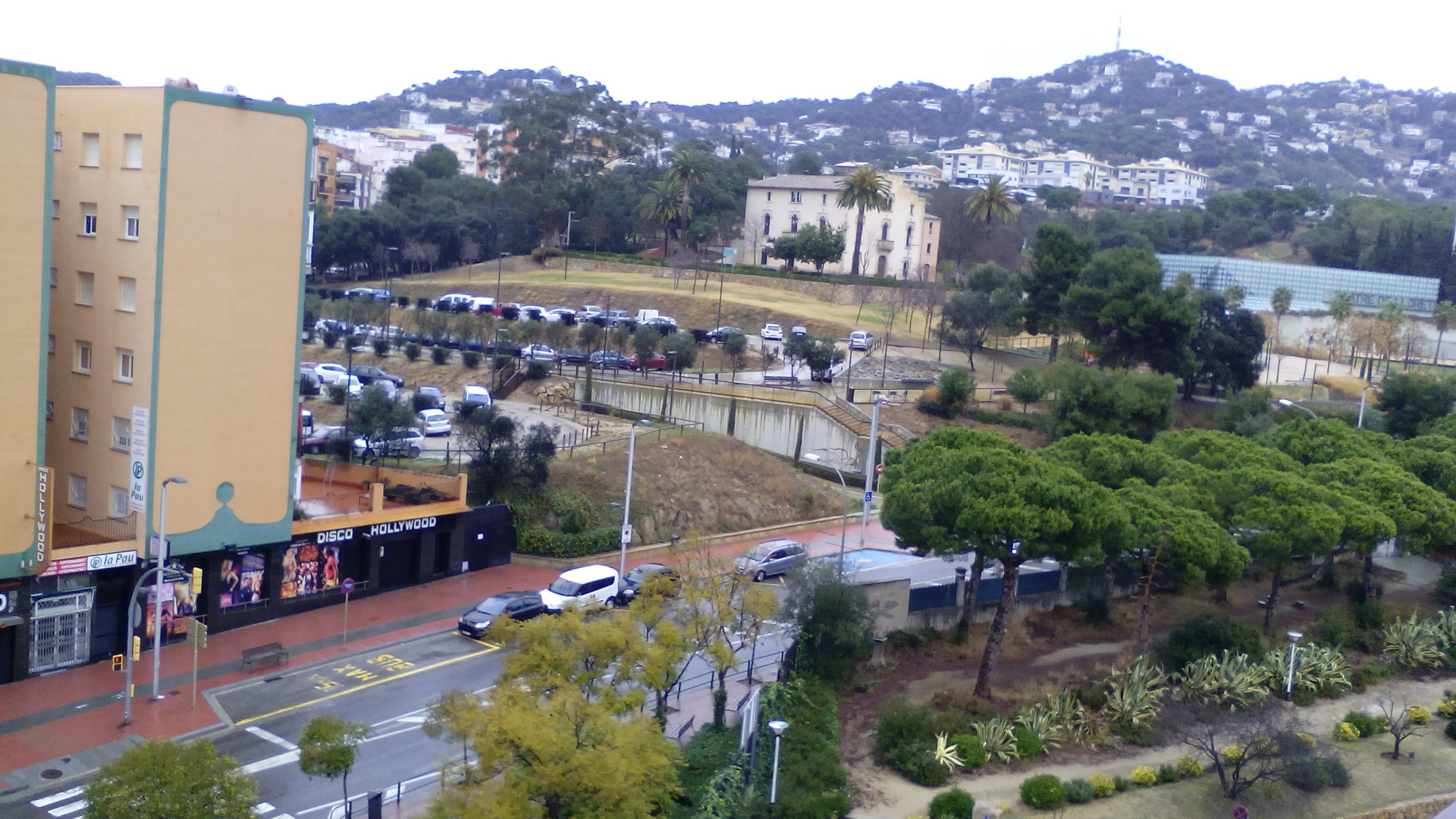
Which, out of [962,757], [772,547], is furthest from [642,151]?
[962,757]

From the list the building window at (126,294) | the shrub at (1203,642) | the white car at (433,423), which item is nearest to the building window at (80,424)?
the building window at (126,294)

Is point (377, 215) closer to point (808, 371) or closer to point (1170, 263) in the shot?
point (808, 371)

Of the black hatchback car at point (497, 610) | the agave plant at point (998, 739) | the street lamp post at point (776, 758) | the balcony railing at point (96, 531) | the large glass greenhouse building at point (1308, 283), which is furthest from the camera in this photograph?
the large glass greenhouse building at point (1308, 283)

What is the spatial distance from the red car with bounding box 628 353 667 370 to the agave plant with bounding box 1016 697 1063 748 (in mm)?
34820

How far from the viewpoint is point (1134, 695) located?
25703mm

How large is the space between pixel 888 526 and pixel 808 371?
3439 centimetres

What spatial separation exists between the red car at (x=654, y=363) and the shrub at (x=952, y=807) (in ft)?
125

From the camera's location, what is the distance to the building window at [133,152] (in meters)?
26.8

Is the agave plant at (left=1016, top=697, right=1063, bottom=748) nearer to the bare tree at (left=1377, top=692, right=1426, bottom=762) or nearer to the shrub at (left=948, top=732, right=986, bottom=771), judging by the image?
the shrub at (left=948, top=732, right=986, bottom=771)

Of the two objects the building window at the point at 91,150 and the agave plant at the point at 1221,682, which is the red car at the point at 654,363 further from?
the agave plant at the point at 1221,682

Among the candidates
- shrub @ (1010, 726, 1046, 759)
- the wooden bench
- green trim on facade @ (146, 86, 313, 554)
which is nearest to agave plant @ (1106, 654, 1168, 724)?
shrub @ (1010, 726, 1046, 759)

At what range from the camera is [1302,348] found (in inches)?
3401

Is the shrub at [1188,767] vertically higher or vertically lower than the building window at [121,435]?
lower

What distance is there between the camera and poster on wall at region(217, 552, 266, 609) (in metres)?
28.6
